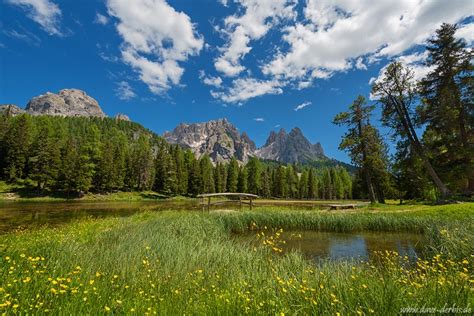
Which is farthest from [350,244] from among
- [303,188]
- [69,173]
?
[303,188]

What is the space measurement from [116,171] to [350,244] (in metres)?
63.7

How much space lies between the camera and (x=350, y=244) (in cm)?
1265

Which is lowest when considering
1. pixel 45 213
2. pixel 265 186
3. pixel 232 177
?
pixel 45 213

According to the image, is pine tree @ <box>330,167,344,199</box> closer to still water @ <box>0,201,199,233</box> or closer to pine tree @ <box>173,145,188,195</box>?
pine tree @ <box>173,145,188,195</box>

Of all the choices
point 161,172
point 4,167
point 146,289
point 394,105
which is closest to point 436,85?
point 394,105

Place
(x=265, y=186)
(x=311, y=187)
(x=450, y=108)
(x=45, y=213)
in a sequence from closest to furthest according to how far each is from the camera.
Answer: (x=450, y=108) < (x=45, y=213) < (x=265, y=186) < (x=311, y=187)

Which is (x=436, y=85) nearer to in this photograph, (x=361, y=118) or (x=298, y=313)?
(x=361, y=118)

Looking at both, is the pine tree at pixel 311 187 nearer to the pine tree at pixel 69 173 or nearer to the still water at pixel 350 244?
the pine tree at pixel 69 173

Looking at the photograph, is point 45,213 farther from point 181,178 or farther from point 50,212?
point 181,178

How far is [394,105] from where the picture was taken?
23.2 metres

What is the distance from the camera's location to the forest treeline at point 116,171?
55.1m

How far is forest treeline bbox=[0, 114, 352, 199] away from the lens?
181ft

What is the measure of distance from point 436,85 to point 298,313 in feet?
89.2

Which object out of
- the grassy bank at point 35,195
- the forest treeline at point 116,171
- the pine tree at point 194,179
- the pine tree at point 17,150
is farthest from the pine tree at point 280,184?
the pine tree at point 17,150
